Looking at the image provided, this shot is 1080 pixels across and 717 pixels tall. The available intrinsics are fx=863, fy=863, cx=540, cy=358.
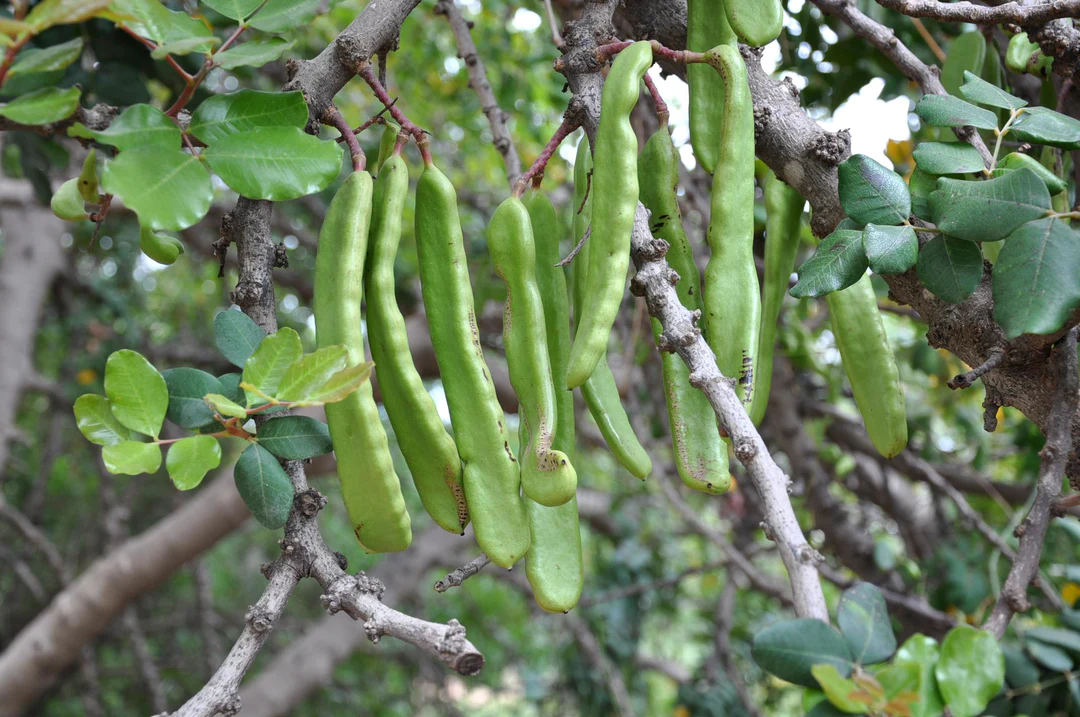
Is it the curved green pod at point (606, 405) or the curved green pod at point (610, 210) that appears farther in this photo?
the curved green pod at point (606, 405)

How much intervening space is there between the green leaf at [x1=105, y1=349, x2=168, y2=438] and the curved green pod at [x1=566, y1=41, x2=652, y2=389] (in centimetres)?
37

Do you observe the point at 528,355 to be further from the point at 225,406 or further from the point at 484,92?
the point at 484,92

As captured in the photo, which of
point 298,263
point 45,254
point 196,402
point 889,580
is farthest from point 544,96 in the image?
point 196,402

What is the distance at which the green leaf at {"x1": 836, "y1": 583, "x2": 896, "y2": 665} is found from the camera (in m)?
0.86

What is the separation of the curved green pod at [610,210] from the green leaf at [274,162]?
25 cm

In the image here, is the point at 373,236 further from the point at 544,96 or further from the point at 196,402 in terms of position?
the point at 544,96

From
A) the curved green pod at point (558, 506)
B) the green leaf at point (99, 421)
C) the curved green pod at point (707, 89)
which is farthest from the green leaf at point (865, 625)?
the green leaf at point (99, 421)

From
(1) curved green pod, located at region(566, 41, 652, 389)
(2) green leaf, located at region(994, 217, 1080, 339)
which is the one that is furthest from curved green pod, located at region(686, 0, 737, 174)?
(2) green leaf, located at region(994, 217, 1080, 339)

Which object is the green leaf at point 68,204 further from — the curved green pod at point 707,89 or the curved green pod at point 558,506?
the curved green pod at point 707,89

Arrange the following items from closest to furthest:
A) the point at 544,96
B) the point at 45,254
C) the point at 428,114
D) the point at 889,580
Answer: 1. the point at 889,580
2. the point at 544,96
3. the point at 45,254
4. the point at 428,114

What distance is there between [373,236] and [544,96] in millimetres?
2162

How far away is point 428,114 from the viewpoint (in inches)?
144

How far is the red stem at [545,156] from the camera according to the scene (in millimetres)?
916

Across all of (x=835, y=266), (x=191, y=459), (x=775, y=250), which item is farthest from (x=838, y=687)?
(x=191, y=459)
